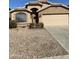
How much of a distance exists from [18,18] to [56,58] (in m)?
0.44

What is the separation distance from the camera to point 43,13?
60.9 inches

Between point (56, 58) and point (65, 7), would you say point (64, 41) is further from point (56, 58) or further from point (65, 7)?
point (65, 7)

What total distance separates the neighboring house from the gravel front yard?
86 mm

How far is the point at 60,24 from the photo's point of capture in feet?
5.10

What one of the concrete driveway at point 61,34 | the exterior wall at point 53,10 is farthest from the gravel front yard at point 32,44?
the exterior wall at point 53,10

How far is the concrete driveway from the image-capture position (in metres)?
1.54

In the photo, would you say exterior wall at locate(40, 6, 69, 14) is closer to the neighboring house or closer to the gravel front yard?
the neighboring house

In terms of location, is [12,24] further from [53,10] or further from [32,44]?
[53,10]

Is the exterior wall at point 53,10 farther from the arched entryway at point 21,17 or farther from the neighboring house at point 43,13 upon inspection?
the arched entryway at point 21,17

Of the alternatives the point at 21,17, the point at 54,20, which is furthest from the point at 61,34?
the point at 21,17

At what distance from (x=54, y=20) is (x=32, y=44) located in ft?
0.88

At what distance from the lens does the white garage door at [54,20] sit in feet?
5.07

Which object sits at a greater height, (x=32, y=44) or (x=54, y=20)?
(x=54, y=20)
